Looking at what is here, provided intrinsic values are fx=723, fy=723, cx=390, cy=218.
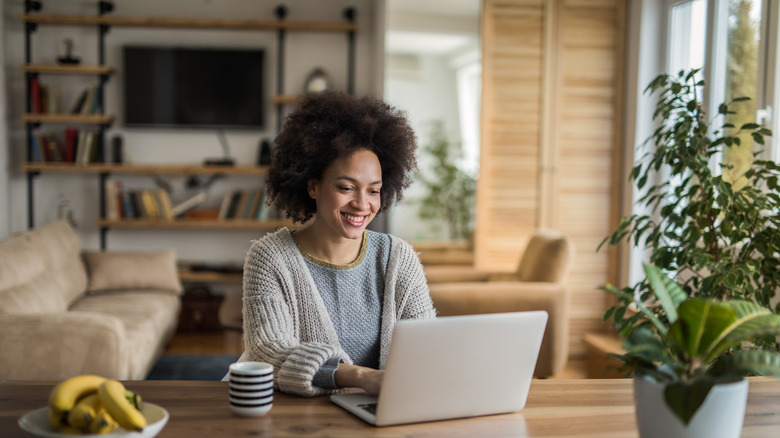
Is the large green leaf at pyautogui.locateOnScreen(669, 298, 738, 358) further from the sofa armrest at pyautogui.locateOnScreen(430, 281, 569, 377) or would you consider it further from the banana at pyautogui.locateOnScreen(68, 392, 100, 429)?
the sofa armrest at pyautogui.locateOnScreen(430, 281, 569, 377)

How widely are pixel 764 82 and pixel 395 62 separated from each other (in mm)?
2463

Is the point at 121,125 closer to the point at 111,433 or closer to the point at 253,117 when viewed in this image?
the point at 253,117

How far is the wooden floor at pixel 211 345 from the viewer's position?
423 centimetres

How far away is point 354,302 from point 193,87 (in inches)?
149

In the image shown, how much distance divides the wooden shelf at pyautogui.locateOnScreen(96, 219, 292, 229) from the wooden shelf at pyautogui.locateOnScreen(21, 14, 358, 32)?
1.35 m

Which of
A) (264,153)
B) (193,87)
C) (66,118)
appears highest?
(193,87)

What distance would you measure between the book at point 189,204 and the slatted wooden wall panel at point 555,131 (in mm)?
2031

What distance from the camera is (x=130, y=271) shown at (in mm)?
4453

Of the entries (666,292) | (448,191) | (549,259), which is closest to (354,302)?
(666,292)

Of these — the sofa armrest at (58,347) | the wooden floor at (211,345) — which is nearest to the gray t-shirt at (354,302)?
the sofa armrest at (58,347)

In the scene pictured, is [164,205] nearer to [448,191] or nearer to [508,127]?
[448,191]

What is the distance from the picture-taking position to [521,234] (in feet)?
14.4

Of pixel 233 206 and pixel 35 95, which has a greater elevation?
pixel 35 95

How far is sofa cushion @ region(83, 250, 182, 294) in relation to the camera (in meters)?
4.38
